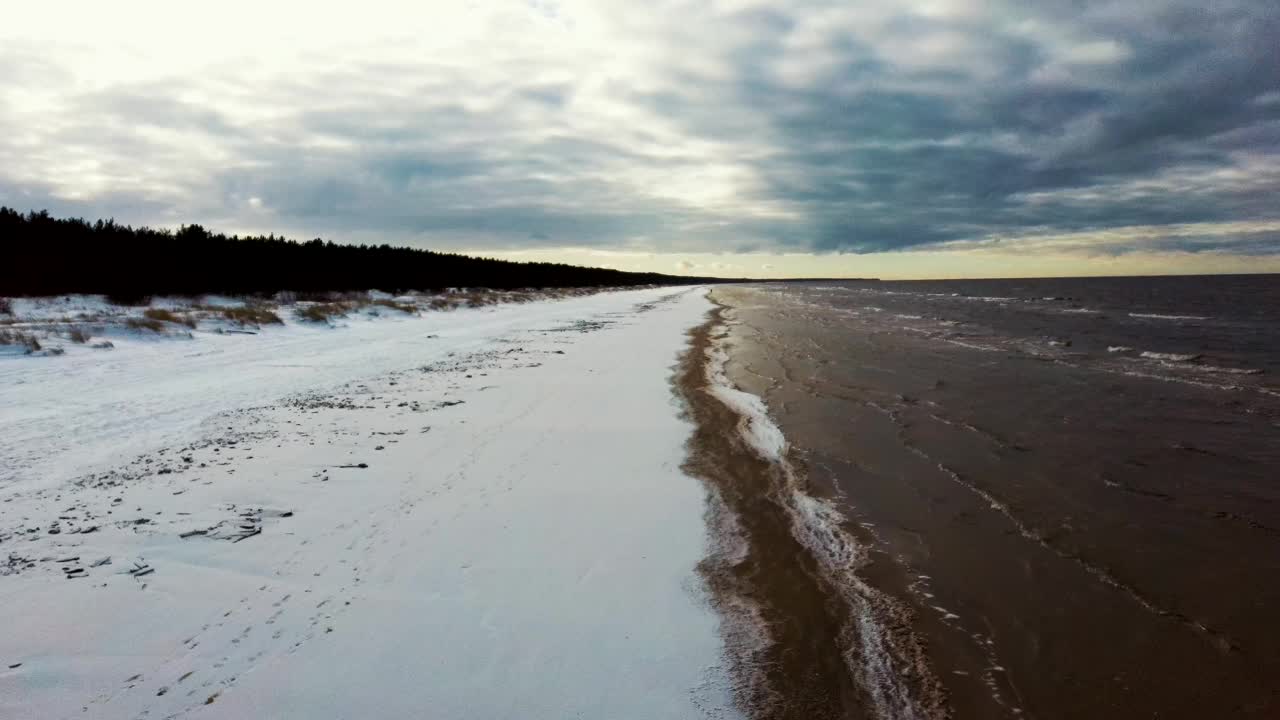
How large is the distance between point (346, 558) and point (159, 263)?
98.1 ft

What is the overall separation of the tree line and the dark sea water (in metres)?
25.1

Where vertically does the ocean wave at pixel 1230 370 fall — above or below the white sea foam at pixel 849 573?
above

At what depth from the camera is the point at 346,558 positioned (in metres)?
4.52

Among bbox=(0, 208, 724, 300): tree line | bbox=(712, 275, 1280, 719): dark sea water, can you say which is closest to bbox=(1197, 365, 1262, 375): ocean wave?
bbox=(712, 275, 1280, 719): dark sea water

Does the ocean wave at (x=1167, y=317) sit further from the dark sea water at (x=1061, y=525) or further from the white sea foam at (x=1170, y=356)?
the dark sea water at (x=1061, y=525)

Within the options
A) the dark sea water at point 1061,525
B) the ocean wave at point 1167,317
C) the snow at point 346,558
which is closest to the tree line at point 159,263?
the snow at point 346,558

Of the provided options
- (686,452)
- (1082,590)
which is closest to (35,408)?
(686,452)

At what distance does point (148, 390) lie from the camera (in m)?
9.71

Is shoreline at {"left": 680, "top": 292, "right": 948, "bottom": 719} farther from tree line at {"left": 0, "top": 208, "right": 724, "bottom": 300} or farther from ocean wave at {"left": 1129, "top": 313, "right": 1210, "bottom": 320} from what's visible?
ocean wave at {"left": 1129, "top": 313, "right": 1210, "bottom": 320}

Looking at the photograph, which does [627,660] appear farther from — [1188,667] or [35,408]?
[35,408]

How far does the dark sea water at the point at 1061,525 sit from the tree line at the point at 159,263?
2513 cm

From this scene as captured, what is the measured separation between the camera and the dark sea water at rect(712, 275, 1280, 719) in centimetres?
358

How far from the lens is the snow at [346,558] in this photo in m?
3.22

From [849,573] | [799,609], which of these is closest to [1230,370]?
[849,573]
